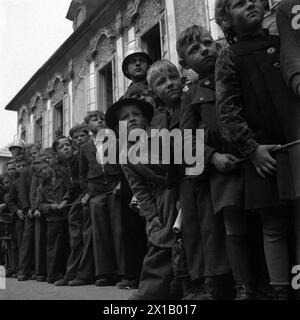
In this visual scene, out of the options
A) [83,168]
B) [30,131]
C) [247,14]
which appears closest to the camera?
[247,14]

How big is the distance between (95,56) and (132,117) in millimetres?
8885

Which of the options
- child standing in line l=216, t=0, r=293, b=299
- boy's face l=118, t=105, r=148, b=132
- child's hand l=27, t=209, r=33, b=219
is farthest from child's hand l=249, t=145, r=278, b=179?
child's hand l=27, t=209, r=33, b=219

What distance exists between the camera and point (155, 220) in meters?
3.27

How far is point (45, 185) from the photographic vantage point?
20.2ft

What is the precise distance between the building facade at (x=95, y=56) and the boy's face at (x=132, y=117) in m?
3.52

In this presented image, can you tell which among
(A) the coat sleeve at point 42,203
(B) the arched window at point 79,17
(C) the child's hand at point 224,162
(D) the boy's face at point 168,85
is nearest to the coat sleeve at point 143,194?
(D) the boy's face at point 168,85

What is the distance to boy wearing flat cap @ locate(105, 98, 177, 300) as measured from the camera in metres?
3.12

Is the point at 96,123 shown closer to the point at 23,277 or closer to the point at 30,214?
the point at 30,214

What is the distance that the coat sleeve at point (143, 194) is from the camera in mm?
3346

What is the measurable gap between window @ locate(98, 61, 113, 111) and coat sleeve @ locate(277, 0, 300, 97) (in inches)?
377

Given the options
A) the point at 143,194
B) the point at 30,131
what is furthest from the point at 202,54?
the point at 30,131

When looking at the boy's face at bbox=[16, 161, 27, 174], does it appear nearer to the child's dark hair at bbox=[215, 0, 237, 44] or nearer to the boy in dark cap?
the boy in dark cap

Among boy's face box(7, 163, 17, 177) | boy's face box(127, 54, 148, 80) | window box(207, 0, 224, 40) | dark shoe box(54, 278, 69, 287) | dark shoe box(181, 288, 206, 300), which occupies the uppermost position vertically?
window box(207, 0, 224, 40)

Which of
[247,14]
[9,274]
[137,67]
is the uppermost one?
[137,67]
